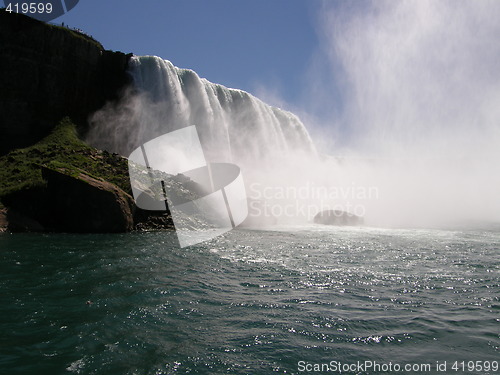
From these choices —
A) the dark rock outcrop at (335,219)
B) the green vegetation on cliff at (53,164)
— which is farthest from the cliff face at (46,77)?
the dark rock outcrop at (335,219)

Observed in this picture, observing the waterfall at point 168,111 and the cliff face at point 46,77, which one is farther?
the waterfall at point 168,111

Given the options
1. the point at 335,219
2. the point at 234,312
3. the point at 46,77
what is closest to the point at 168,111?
the point at 46,77

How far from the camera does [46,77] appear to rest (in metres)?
37.4

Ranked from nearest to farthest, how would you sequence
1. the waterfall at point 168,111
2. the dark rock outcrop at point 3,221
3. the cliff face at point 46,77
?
the dark rock outcrop at point 3,221, the cliff face at point 46,77, the waterfall at point 168,111

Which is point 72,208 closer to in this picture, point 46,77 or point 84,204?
point 84,204

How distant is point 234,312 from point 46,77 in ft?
134

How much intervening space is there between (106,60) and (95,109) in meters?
7.28

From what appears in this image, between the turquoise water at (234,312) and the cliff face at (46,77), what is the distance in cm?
2731

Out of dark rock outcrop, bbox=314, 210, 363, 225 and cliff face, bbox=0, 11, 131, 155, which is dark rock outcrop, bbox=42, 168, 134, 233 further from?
dark rock outcrop, bbox=314, 210, 363, 225

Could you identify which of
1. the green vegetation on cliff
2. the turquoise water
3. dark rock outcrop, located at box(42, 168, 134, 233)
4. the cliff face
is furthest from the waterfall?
the turquoise water

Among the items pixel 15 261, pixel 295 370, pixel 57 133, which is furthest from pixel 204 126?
pixel 295 370

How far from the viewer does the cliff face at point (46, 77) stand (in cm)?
3447

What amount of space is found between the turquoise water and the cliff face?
89.6 feet

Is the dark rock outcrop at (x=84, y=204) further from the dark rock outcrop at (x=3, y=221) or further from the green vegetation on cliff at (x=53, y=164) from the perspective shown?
the dark rock outcrop at (x=3, y=221)
